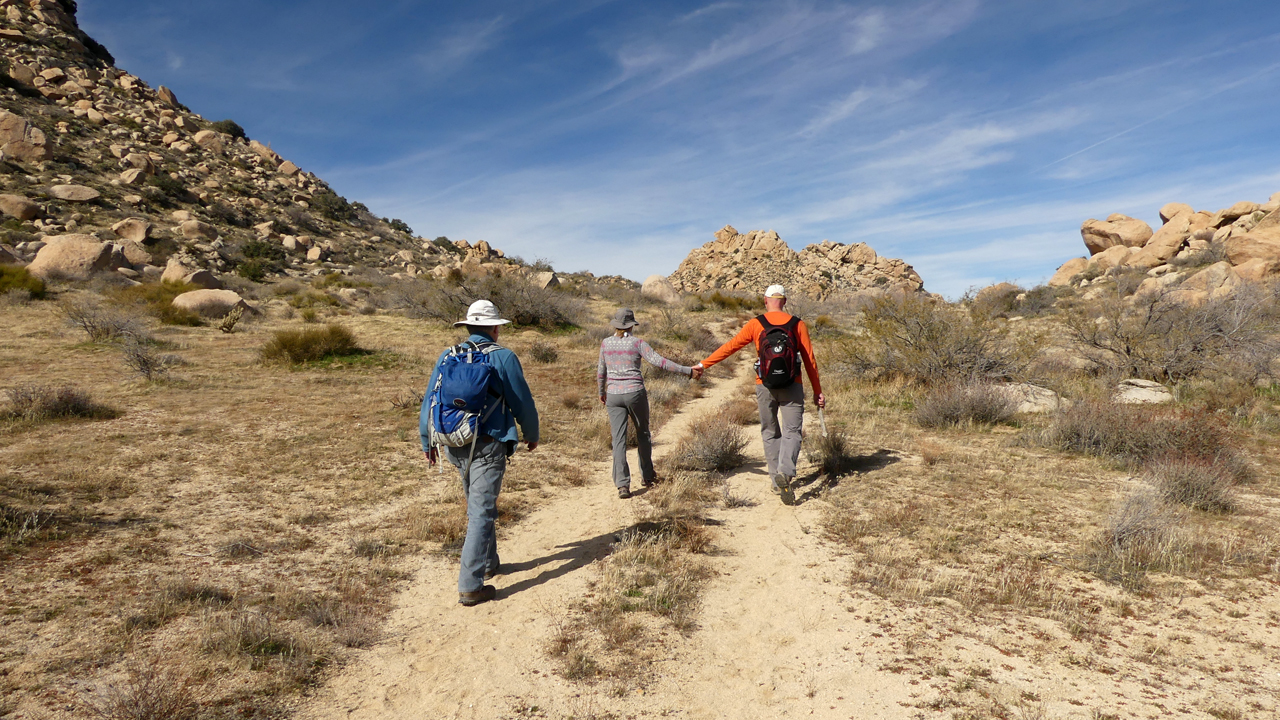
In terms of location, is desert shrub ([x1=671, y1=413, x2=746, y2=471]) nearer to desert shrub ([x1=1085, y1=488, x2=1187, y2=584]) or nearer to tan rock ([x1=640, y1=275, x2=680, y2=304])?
desert shrub ([x1=1085, y1=488, x2=1187, y2=584])

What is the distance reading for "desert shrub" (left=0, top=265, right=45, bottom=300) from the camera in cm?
1528

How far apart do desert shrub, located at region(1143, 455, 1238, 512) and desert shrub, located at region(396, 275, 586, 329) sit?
16122 millimetres

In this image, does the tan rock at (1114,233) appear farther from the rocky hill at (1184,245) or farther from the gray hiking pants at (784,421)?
the gray hiking pants at (784,421)

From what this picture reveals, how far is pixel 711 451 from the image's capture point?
687cm

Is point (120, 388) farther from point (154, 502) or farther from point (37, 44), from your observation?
point (37, 44)

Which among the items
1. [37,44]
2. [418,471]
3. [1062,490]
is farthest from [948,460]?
[37,44]

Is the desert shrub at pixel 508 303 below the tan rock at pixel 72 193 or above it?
below

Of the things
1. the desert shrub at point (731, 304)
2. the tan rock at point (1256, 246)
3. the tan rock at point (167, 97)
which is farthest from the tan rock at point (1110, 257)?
the tan rock at point (167, 97)

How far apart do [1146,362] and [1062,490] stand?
257 inches

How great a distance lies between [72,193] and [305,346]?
23271mm

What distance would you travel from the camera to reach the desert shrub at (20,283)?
50.1 ft

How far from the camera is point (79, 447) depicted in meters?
6.18

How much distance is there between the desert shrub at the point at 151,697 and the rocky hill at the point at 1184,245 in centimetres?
2683

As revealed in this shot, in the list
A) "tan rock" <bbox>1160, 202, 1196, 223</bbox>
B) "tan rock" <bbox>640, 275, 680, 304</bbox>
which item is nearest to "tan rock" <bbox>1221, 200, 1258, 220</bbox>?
"tan rock" <bbox>1160, 202, 1196, 223</bbox>
